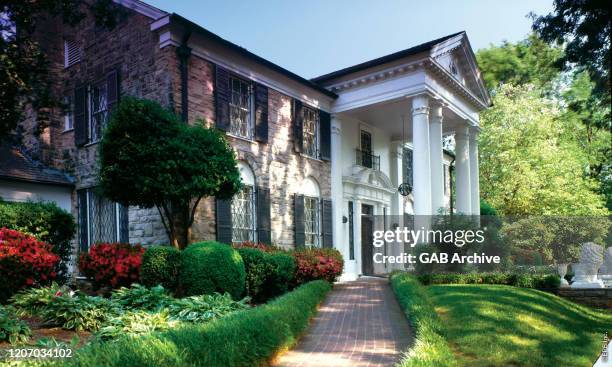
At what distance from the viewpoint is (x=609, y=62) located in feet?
21.2

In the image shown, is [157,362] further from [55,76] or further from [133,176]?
[55,76]

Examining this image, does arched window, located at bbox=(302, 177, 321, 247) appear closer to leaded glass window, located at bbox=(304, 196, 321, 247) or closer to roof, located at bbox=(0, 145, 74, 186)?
leaded glass window, located at bbox=(304, 196, 321, 247)

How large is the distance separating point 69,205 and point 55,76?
416cm

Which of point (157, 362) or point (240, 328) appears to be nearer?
point (157, 362)

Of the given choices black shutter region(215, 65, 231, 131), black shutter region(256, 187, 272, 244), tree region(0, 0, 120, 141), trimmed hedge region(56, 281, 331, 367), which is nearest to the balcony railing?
black shutter region(256, 187, 272, 244)

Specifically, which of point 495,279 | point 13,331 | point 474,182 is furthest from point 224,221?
point 474,182

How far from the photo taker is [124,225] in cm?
1235

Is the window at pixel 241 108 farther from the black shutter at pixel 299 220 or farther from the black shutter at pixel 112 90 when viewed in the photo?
the black shutter at pixel 112 90

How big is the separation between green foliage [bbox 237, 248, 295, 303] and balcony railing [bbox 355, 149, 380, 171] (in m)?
7.83

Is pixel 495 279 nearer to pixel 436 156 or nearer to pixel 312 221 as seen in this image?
pixel 436 156

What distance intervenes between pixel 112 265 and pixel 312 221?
7.84 metres

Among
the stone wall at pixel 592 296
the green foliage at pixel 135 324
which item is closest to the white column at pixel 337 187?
the stone wall at pixel 592 296

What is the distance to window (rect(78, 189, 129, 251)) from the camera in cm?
1251

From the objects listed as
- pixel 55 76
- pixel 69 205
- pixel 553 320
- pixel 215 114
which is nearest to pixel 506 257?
pixel 553 320
